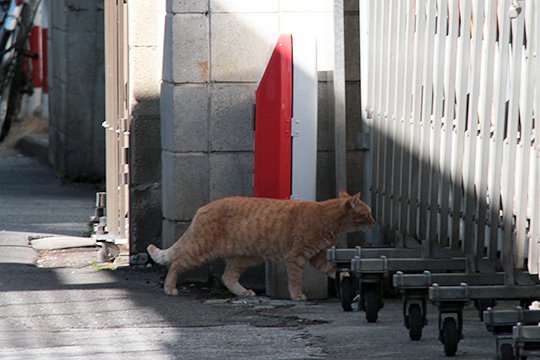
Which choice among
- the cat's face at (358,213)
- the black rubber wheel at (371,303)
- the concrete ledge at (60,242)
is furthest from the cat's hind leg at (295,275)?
the concrete ledge at (60,242)

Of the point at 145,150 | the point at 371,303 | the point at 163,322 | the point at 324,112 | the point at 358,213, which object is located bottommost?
the point at 163,322

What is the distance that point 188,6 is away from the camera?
30.2ft

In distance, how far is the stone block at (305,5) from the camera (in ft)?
30.4

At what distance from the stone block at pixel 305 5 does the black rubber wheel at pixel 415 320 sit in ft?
8.57

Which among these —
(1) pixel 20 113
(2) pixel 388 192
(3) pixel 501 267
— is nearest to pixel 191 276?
(2) pixel 388 192

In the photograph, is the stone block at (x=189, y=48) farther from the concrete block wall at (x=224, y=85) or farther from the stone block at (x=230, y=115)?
the stone block at (x=230, y=115)

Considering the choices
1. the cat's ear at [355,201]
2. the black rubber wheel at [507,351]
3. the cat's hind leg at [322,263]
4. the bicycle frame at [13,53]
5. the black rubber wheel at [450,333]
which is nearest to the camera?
the black rubber wheel at [507,351]

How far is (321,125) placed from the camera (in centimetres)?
934

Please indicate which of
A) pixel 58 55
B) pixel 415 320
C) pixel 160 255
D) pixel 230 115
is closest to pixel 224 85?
pixel 230 115

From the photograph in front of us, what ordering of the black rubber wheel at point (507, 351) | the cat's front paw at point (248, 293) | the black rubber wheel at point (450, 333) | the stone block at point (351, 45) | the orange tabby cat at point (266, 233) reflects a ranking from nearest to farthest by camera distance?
1. the black rubber wheel at point (507, 351)
2. the black rubber wheel at point (450, 333)
3. the orange tabby cat at point (266, 233)
4. the cat's front paw at point (248, 293)
5. the stone block at point (351, 45)

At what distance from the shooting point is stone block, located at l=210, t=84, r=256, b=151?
9.33 metres

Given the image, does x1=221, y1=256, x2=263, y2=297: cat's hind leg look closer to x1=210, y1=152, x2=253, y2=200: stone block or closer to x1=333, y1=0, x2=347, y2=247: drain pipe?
x1=210, y1=152, x2=253, y2=200: stone block

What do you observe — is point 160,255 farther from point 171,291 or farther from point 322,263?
point 322,263

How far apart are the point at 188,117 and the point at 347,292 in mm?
1641
